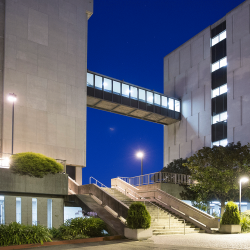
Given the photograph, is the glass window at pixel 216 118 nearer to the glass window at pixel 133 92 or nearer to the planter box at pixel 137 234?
the glass window at pixel 133 92

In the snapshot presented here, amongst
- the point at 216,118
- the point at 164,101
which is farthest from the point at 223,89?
the point at 164,101

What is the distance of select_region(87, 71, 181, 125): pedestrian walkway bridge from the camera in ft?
122

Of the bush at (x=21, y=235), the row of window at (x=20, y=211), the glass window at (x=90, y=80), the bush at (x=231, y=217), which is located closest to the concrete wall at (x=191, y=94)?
the glass window at (x=90, y=80)

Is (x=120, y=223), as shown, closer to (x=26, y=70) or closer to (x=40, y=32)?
(x=26, y=70)

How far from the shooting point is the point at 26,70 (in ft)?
96.3

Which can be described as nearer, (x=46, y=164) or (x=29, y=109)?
(x=46, y=164)

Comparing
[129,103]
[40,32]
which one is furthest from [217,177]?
[40,32]

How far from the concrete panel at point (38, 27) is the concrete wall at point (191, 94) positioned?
21.9m

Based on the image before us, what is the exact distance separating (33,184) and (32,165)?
3.73 feet

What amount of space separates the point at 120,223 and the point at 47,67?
18.6 m

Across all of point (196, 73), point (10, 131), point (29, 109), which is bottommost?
Answer: point (10, 131)

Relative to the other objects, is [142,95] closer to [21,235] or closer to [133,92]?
[133,92]

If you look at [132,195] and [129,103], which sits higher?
[129,103]

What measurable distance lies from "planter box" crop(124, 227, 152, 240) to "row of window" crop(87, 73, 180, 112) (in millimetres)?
23092
